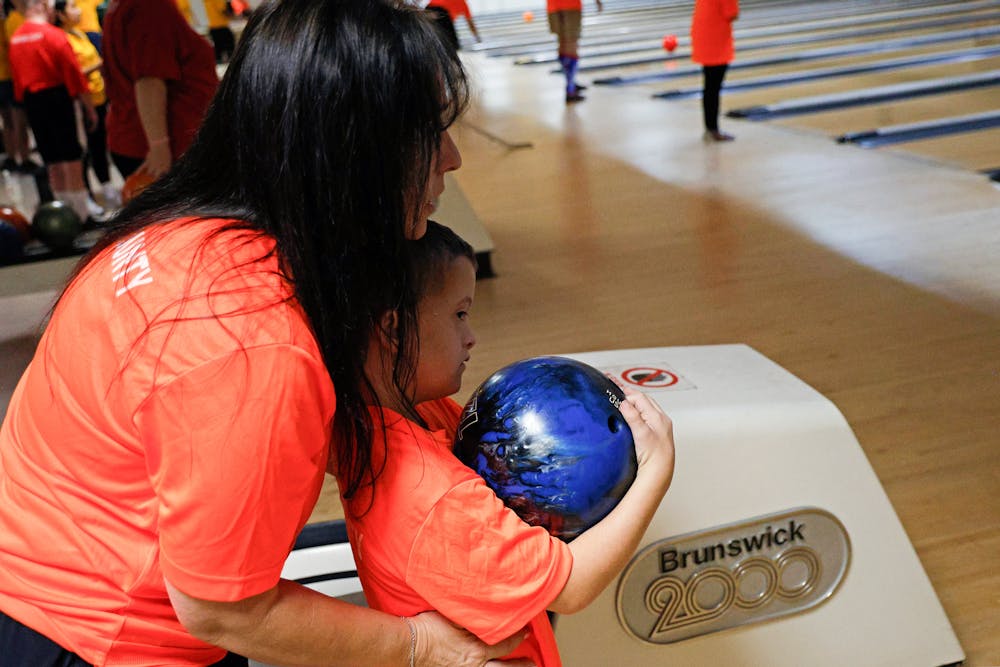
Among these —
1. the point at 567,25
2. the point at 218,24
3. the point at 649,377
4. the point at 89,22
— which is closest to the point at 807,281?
the point at 649,377

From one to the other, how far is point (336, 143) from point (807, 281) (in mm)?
2685

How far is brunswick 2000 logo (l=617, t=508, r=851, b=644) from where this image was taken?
1340 mm

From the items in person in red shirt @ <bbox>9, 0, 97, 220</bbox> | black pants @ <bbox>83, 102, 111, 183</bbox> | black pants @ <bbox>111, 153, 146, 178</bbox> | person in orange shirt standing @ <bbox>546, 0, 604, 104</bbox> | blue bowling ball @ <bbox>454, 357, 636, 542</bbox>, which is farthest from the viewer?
person in orange shirt standing @ <bbox>546, 0, 604, 104</bbox>

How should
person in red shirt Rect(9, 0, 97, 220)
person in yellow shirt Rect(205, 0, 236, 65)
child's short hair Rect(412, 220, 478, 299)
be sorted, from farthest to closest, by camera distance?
person in yellow shirt Rect(205, 0, 236, 65) → person in red shirt Rect(9, 0, 97, 220) → child's short hair Rect(412, 220, 478, 299)

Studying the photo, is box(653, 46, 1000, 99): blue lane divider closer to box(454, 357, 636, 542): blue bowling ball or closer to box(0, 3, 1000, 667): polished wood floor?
box(0, 3, 1000, 667): polished wood floor

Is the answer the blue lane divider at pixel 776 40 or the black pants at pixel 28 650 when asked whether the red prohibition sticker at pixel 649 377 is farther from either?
the blue lane divider at pixel 776 40

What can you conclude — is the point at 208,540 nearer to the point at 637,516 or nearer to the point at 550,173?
the point at 637,516

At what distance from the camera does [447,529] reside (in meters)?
0.90

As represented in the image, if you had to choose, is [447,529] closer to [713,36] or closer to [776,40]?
[713,36]

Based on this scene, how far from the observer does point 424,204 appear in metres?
0.83

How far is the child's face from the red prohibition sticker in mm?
496

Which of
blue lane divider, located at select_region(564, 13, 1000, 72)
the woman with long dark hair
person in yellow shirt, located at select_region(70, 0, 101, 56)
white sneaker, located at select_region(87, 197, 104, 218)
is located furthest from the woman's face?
blue lane divider, located at select_region(564, 13, 1000, 72)

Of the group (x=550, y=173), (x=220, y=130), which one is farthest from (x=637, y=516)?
(x=550, y=173)

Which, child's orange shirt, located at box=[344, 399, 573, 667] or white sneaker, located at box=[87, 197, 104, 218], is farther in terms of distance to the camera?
white sneaker, located at box=[87, 197, 104, 218]
